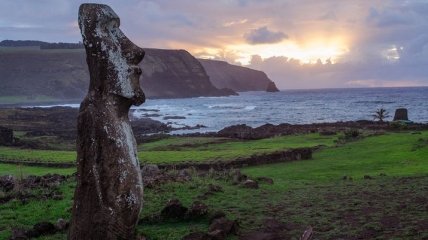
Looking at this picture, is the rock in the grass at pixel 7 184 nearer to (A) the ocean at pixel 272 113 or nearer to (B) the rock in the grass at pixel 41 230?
(B) the rock in the grass at pixel 41 230

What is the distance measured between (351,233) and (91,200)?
4.96 m

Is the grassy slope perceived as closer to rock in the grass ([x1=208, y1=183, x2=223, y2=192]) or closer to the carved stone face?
rock in the grass ([x1=208, y1=183, x2=223, y2=192])

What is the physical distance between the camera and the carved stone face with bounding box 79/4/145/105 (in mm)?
8391

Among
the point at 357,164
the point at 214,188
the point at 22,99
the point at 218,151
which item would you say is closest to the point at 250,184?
the point at 214,188

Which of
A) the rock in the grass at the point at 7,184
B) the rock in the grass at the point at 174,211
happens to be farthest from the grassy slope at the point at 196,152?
the rock in the grass at the point at 174,211

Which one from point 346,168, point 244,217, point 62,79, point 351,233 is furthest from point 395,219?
point 62,79

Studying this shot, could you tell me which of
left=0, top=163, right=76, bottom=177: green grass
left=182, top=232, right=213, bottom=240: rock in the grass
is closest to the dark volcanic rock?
left=0, top=163, right=76, bottom=177: green grass

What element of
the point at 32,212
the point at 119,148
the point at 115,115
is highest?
the point at 115,115

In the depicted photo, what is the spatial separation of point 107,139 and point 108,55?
54.4 inches

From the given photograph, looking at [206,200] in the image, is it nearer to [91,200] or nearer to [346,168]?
[91,200]

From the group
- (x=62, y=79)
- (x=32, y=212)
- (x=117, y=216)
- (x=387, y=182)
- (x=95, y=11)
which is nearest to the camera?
(x=117, y=216)

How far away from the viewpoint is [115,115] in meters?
8.33

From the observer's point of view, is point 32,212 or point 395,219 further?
point 32,212

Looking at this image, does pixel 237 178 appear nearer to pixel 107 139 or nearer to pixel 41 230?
pixel 41 230
